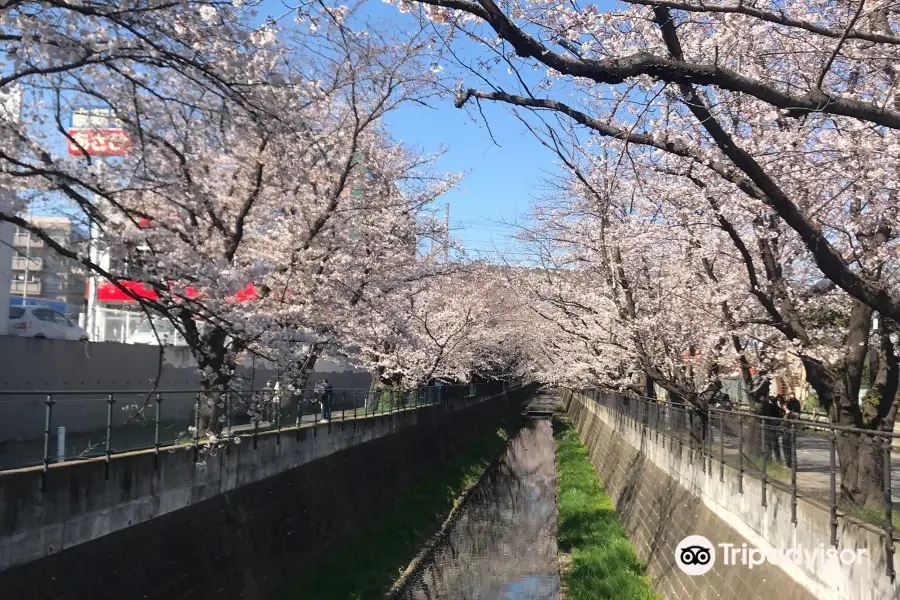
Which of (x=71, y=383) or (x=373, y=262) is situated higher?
(x=373, y=262)

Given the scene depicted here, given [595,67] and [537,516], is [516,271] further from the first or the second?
[595,67]

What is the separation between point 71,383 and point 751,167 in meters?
17.7

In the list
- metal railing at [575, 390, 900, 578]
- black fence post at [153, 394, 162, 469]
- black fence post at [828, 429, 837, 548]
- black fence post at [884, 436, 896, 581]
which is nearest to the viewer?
black fence post at [884, 436, 896, 581]

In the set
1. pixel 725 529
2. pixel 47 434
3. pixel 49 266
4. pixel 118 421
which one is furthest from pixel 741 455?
pixel 49 266

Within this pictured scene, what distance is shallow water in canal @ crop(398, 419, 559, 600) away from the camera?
1712 cm

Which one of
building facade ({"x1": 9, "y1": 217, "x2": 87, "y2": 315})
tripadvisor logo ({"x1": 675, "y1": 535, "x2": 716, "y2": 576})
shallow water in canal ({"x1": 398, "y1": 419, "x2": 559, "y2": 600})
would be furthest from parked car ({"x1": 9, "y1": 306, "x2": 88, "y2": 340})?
tripadvisor logo ({"x1": 675, "y1": 535, "x2": 716, "y2": 576})

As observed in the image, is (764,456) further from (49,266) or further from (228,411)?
(49,266)

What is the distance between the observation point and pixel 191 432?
11625 mm

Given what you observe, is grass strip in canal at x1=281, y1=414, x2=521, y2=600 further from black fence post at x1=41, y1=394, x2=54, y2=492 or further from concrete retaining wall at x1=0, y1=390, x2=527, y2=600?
black fence post at x1=41, y1=394, x2=54, y2=492

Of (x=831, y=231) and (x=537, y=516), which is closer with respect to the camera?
(x=831, y=231)

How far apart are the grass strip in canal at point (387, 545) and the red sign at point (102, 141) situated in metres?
8.10

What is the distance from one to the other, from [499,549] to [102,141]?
46.7 feet

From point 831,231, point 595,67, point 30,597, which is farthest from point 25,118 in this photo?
point 831,231

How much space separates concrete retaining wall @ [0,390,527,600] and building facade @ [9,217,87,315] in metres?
2.51
